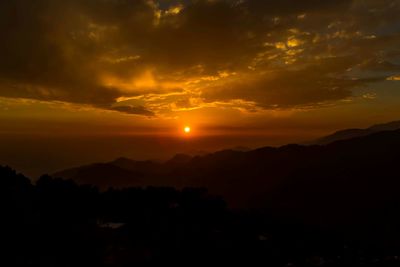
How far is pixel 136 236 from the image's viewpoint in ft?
95.5

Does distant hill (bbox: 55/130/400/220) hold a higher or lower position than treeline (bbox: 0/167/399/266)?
lower

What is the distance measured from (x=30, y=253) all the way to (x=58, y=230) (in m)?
3.94

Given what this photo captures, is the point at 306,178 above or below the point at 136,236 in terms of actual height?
below

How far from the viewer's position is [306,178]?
425 feet

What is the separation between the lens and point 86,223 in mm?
30984

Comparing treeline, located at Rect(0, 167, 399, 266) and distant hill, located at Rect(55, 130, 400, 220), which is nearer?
treeline, located at Rect(0, 167, 399, 266)

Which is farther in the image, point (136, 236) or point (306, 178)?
point (306, 178)

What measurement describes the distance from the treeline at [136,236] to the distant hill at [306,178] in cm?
6953

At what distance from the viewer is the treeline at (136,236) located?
2556 centimetres

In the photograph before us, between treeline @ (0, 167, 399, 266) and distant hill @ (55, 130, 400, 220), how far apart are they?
69.5 m

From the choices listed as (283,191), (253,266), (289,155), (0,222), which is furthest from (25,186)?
(289,155)

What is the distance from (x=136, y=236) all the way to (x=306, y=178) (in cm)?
11183

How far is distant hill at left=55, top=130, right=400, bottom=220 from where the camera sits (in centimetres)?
10400

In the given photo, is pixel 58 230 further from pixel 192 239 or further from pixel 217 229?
pixel 217 229
